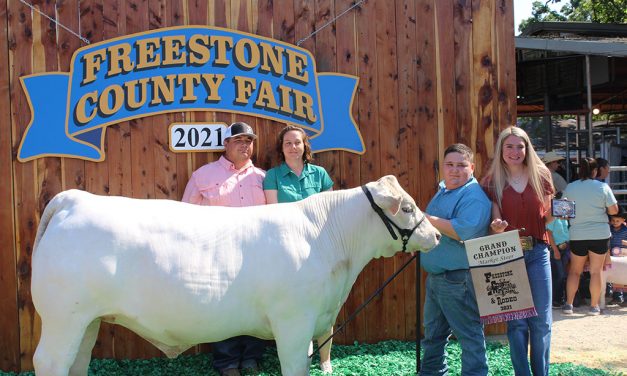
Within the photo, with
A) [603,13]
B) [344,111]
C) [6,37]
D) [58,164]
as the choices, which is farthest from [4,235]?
[603,13]

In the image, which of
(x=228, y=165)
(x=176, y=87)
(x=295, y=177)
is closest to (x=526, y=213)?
(x=295, y=177)

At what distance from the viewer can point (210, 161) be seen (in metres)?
5.34

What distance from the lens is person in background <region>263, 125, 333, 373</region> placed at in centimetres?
480

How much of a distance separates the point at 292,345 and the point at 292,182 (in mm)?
1537

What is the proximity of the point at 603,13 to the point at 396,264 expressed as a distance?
2203 centimetres

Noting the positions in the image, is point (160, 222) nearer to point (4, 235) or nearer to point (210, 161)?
point (210, 161)

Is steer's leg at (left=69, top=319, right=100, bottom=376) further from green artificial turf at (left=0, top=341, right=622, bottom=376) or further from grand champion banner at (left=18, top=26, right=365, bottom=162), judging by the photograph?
grand champion banner at (left=18, top=26, right=365, bottom=162)

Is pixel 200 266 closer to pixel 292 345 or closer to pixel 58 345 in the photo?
pixel 292 345

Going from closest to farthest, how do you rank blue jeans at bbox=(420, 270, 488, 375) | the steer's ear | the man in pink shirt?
the steer's ear, blue jeans at bbox=(420, 270, 488, 375), the man in pink shirt

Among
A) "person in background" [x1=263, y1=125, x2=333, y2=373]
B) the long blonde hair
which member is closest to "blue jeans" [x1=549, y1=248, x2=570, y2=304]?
the long blonde hair

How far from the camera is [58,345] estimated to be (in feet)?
11.5

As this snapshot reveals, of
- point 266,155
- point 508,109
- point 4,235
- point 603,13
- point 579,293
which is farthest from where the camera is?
point 603,13

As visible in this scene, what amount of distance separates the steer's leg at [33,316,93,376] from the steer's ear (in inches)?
74.4

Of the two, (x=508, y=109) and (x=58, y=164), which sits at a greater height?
(x=508, y=109)
